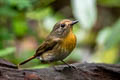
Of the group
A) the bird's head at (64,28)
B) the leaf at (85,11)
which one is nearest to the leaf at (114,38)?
the leaf at (85,11)

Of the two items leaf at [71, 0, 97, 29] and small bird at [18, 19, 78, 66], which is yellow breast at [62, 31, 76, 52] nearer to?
small bird at [18, 19, 78, 66]

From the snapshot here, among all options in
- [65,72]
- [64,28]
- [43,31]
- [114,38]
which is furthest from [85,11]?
[43,31]

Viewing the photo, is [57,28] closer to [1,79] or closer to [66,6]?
[1,79]

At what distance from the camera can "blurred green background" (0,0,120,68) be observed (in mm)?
5336

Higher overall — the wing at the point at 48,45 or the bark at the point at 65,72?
the wing at the point at 48,45

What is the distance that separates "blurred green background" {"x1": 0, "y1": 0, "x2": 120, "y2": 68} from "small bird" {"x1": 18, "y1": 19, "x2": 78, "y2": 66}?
51cm

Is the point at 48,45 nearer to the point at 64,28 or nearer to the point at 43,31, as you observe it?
the point at 64,28

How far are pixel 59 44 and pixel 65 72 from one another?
0.92 ft

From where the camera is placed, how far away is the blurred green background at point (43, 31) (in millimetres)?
5336

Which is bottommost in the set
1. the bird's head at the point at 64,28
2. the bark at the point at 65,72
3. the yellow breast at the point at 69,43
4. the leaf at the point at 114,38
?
the bark at the point at 65,72

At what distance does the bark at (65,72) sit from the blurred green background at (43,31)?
29.5 inches

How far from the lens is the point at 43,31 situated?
6879 millimetres

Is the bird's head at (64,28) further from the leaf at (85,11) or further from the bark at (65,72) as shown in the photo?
the leaf at (85,11)

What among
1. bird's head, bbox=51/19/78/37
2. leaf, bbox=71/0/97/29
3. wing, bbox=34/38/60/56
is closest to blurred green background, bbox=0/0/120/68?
leaf, bbox=71/0/97/29
